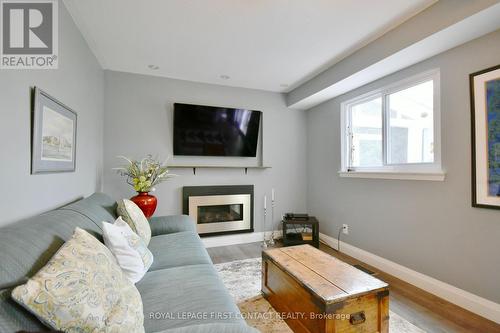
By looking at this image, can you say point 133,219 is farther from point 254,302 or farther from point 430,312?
point 430,312

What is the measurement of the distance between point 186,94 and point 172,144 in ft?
2.54

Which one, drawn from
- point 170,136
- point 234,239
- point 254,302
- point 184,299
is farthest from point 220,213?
point 184,299

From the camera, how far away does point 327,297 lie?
128 cm

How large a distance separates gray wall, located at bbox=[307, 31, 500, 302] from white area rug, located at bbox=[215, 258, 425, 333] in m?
0.74

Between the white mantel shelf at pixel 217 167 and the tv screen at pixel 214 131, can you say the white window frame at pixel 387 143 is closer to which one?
the white mantel shelf at pixel 217 167

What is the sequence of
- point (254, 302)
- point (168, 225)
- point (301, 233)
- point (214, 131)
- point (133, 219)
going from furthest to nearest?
point (301, 233) → point (214, 131) → point (168, 225) → point (254, 302) → point (133, 219)

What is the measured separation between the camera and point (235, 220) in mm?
3633

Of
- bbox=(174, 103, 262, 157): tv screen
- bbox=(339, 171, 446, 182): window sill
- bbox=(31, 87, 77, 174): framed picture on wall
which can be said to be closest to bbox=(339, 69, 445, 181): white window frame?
bbox=(339, 171, 446, 182): window sill

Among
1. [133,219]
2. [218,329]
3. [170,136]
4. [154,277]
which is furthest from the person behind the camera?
[170,136]

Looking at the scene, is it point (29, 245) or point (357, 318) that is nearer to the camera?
point (29, 245)

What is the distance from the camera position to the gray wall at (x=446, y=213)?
72.2 inches

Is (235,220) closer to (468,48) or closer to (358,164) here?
(358,164)

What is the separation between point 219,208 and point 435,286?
105 inches

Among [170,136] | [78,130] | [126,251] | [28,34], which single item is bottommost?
[126,251]
